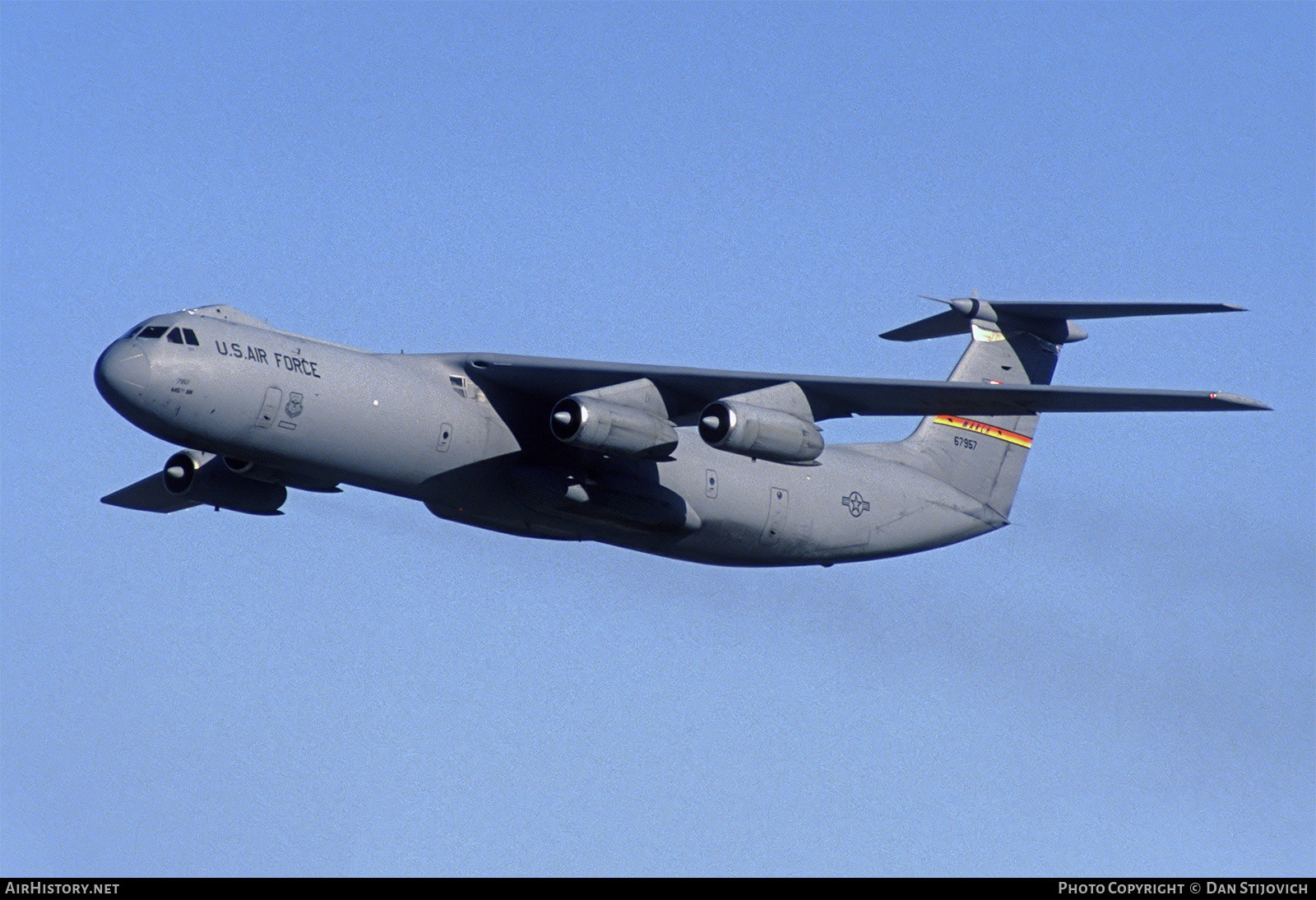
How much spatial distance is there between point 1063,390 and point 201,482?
10.4 m

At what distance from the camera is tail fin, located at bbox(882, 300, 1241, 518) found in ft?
81.0

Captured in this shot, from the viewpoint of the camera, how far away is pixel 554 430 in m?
19.1

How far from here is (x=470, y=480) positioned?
1984 cm

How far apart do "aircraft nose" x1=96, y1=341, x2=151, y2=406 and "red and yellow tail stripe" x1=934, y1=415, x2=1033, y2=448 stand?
11857mm

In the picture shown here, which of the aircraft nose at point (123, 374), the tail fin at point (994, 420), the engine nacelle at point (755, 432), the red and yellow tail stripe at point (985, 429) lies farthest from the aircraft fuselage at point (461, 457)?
the red and yellow tail stripe at point (985, 429)

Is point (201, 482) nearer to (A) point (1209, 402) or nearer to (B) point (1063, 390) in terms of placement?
(B) point (1063, 390)

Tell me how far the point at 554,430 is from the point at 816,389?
324 cm

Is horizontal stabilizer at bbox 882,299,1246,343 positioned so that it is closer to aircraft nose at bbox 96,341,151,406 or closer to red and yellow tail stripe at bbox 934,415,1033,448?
red and yellow tail stripe at bbox 934,415,1033,448

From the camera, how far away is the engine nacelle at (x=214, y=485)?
21.5 metres

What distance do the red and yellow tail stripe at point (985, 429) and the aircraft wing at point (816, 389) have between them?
456 centimetres

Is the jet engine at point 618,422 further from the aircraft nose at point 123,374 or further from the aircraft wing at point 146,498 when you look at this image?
the aircraft wing at point 146,498

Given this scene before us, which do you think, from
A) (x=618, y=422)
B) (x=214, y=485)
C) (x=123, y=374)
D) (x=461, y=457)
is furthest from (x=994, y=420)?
(x=123, y=374)

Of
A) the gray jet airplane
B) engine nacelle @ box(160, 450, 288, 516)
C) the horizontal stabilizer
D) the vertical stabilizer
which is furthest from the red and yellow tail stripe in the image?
engine nacelle @ box(160, 450, 288, 516)
